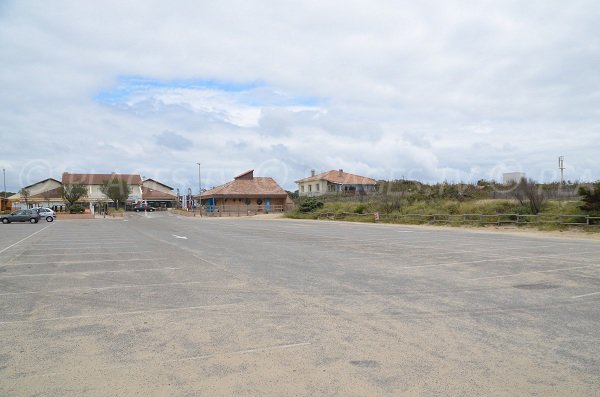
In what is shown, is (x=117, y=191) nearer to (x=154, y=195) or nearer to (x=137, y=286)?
(x=154, y=195)

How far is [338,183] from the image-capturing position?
7656cm

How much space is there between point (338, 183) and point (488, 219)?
4330 cm

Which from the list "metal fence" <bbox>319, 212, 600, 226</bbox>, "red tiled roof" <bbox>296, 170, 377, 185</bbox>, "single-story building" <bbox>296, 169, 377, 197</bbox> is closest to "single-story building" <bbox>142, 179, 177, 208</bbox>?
"single-story building" <bbox>296, 169, 377, 197</bbox>

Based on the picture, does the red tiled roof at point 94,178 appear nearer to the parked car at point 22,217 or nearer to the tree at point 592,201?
the parked car at point 22,217

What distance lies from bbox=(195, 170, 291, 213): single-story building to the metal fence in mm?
25409

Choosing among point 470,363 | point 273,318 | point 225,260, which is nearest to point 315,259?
point 225,260

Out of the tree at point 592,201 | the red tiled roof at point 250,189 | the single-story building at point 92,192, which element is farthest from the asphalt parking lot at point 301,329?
the single-story building at point 92,192

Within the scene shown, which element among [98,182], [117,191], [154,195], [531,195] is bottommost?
[531,195]

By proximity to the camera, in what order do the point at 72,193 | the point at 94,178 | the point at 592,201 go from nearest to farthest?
the point at 592,201 → the point at 72,193 → the point at 94,178

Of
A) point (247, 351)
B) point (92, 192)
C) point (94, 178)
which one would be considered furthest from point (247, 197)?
point (247, 351)

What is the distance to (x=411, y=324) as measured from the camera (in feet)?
23.6

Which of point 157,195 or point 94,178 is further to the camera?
point 157,195

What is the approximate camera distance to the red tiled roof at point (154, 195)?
349ft

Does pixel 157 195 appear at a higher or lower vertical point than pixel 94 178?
lower
